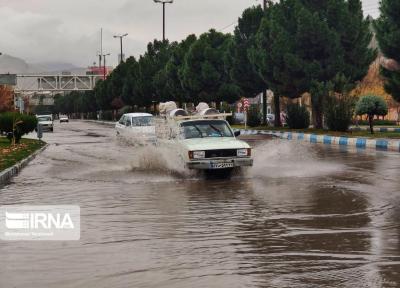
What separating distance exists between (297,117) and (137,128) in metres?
16.3

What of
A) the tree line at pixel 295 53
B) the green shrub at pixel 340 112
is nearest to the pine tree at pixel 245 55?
the tree line at pixel 295 53

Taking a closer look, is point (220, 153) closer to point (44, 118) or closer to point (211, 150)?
point (211, 150)

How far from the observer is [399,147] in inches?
1112

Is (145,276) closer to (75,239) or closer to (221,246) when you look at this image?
(221,246)

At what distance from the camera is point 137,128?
3347 centimetres

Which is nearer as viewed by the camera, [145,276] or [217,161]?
[145,276]

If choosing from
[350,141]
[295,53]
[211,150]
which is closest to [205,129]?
[211,150]

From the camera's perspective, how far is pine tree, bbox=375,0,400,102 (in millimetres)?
35219

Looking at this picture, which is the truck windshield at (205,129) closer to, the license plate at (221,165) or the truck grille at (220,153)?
the truck grille at (220,153)

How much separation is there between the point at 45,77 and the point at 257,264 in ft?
556

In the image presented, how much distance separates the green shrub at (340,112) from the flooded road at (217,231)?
21.0 meters

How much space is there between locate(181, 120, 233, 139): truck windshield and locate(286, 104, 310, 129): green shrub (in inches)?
1154

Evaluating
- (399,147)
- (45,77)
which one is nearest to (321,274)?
(399,147)

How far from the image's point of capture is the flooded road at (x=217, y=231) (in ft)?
21.9
